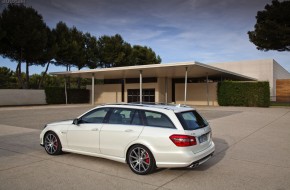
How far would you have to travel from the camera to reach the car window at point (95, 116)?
6072 millimetres

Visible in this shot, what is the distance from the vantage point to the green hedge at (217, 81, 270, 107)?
2648cm

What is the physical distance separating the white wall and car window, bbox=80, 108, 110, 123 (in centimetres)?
2773

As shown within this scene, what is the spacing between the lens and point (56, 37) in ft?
125

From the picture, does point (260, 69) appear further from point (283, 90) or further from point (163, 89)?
point (163, 89)

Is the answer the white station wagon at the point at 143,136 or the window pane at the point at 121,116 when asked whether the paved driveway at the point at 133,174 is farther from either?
the window pane at the point at 121,116

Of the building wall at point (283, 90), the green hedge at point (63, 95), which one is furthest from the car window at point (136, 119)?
the building wall at point (283, 90)

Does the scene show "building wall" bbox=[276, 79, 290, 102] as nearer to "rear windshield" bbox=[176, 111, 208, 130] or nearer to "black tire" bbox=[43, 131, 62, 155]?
"rear windshield" bbox=[176, 111, 208, 130]

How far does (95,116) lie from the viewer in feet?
20.6

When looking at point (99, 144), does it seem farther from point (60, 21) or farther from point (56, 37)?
point (60, 21)

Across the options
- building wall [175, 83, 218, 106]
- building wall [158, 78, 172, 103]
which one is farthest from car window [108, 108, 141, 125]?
building wall [158, 78, 172, 103]

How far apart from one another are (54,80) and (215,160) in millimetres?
60811

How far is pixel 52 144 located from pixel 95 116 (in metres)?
1.44

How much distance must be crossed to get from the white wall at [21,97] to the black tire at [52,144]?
26.8 m

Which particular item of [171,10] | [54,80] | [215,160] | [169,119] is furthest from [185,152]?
[54,80]
